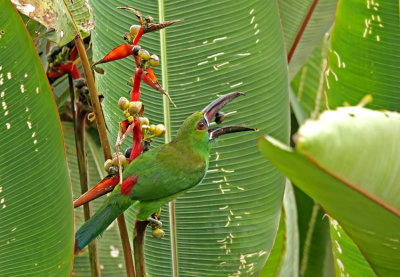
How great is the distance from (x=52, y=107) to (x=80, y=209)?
0.72 meters

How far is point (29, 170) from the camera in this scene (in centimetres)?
79

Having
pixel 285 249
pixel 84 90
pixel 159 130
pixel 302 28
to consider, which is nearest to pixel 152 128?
pixel 159 130

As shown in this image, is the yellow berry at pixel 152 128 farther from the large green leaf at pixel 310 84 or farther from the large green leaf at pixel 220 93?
the large green leaf at pixel 310 84

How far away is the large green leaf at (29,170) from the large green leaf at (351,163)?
1.12 ft

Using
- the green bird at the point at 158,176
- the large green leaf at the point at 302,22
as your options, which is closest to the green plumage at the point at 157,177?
the green bird at the point at 158,176

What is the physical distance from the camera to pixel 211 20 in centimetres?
98

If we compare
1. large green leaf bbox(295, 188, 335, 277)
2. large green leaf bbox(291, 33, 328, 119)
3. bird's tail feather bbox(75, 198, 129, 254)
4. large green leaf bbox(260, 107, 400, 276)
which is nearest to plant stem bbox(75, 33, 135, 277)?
bird's tail feather bbox(75, 198, 129, 254)

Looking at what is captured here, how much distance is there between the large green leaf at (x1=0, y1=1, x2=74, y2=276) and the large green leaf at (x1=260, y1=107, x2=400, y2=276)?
34 centimetres

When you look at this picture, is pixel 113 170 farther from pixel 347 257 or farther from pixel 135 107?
pixel 347 257

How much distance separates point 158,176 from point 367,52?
0.47 meters

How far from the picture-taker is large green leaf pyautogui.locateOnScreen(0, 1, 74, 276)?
76 cm

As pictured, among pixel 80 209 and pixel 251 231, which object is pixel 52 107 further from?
pixel 80 209

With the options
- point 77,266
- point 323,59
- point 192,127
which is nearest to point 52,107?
point 192,127

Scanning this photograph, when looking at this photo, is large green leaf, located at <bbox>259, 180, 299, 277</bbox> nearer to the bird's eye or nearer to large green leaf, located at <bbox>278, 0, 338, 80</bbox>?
large green leaf, located at <bbox>278, 0, 338, 80</bbox>
